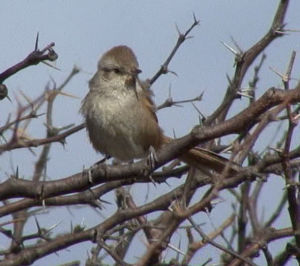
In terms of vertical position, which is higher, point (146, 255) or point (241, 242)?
point (241, 242)

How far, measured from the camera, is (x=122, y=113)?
6.47 metres

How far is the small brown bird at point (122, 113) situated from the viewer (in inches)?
255

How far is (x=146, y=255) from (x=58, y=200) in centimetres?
227

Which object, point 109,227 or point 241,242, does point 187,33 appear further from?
point 109,227

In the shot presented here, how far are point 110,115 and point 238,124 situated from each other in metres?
3.60

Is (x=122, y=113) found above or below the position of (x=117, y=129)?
above

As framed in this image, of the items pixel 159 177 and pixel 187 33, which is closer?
pixel 159 177

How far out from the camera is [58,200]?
4.38 metres

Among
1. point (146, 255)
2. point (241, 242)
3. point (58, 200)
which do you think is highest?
point (58, 200)

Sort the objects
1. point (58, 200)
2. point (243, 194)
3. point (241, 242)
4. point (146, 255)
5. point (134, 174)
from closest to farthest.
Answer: point (146, 255), point (134, 174), point (58, 200), point (241, 242), point (243, 194)

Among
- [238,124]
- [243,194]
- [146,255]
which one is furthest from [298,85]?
[243,194]

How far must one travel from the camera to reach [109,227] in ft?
12.5

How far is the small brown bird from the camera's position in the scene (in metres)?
6.47

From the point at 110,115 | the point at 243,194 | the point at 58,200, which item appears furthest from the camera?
the point at 110,115
